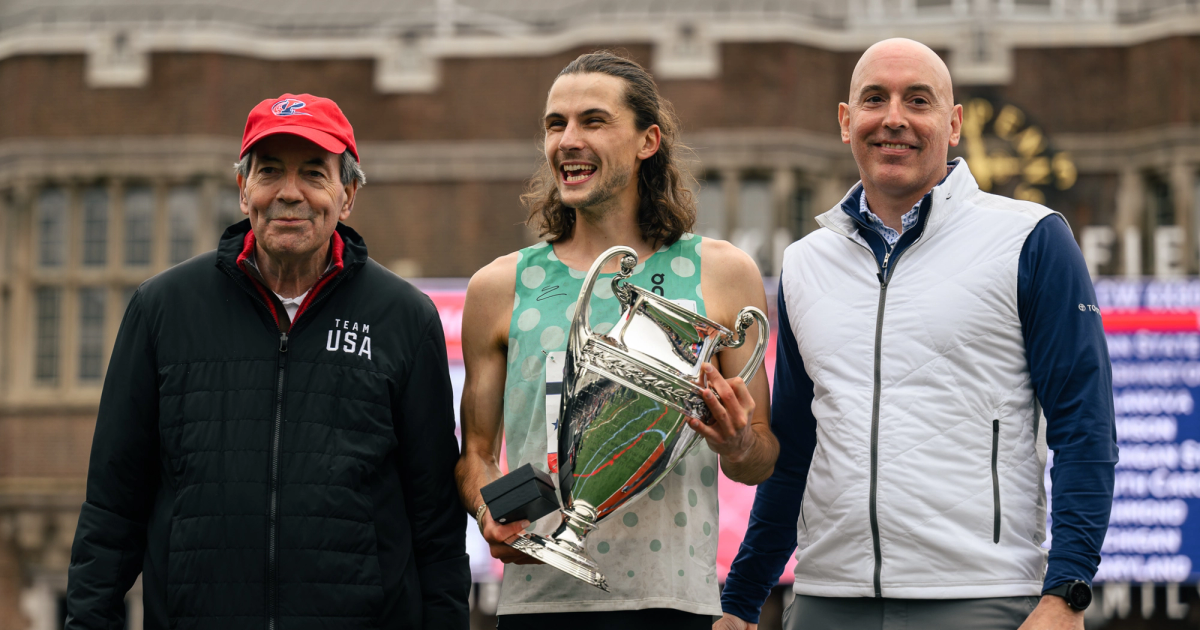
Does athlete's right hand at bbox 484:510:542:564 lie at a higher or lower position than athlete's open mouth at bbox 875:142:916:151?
lower

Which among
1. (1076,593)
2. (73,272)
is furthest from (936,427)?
(73,272)

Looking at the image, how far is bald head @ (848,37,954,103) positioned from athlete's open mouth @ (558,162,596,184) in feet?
1.68

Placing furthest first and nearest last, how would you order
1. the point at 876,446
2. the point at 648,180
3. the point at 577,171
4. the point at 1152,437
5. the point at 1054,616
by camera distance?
1. the point at 1152,437
2. the point at 648,180
3. the point at 577,171
4. the point at 876,446
5. the point at 1054,616

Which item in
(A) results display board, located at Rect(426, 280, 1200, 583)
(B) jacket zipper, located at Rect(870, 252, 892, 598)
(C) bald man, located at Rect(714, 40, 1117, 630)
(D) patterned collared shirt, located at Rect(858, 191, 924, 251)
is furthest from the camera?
(A) results display board, located at Rect(426, 280, 1200, 583)

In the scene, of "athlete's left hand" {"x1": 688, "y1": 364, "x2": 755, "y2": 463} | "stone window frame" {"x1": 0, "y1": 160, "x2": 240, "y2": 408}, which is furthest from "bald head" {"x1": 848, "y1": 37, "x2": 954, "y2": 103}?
"stone window frame" {"x1": 0, "y1": 160, "x2": 240, "y2": 408}

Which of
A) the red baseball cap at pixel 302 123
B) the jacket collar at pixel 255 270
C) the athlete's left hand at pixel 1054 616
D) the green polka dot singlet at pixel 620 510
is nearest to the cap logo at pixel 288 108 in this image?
the red baseball cap at pixel 302 123

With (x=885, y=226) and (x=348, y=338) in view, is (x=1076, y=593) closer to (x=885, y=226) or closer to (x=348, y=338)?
(x=885, y=226)

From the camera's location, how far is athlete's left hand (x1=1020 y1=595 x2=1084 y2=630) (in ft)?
6.66

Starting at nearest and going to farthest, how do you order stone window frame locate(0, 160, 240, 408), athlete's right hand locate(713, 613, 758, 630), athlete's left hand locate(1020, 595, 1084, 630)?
athlete's left hand locate(1020, 595, 1084, 630) → athlete's right hand locate(713, 613, 758, 630) → stone window frame locate(0, 160, 240, 408)

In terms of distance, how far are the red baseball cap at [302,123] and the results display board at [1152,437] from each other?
21.9ft

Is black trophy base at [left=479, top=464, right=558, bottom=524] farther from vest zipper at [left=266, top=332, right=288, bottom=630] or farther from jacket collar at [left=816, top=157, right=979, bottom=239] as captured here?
jacket collar at [left=816, top=157, right=979, bottom=239]

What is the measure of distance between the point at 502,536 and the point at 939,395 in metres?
0.82

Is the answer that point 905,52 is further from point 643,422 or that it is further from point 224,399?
point 224,399

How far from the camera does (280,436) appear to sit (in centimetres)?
224
